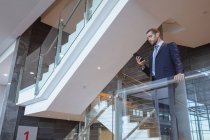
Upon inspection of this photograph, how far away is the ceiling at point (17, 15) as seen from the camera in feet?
15.5

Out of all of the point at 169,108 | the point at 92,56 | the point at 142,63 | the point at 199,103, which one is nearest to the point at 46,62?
the point at 92,56

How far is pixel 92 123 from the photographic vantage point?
4.73 metres

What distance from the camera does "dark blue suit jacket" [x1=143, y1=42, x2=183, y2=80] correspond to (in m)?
2.09

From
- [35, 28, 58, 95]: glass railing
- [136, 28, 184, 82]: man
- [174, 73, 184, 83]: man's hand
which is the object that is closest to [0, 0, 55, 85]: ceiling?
[35, 28, 58, 95]: glass railing

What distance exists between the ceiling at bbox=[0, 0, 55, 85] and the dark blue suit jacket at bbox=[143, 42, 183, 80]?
11.5ft

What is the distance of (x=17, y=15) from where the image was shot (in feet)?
16.8

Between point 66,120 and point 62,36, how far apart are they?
2.48m

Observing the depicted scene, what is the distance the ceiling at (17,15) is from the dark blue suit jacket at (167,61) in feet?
11.5

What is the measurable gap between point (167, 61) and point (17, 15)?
416cm

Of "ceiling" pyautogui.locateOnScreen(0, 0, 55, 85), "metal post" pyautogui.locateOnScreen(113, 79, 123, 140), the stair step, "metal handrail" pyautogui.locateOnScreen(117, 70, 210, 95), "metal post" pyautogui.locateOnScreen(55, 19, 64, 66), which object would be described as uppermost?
"ceiling" pyautogui.locateOnScreen(0, 0, 55, 85)

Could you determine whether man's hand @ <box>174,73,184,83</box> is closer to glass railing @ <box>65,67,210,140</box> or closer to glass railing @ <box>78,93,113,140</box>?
glass railing @ <box>65,67,210,140</box>

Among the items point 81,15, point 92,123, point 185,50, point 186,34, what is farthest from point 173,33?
point 92,123

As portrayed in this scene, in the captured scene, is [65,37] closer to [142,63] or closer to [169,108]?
[142,63]

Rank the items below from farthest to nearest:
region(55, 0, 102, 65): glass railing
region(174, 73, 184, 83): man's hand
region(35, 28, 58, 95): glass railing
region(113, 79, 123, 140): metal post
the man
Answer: region(35, 28, 58, 95): glass railing → region(55, 0, 102, 65): glass railing → region(113, 79, 123, 140): metal post → the man → region(174, 73, 184, 83): man's hand
